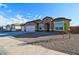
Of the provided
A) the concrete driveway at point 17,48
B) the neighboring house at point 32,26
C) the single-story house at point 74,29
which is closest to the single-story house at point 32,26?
the neighboring house at point 32,26

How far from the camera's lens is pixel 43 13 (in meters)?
5.20

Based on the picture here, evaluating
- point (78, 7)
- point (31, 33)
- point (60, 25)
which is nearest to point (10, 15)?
point (31, 33)

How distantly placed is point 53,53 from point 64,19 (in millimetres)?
693

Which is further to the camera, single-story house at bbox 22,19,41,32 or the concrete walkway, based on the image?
single-story house at bbox 22,19,41,32

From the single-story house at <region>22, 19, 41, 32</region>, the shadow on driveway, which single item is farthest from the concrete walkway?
the single-story house at <region>22, 19, 41, 32</region>

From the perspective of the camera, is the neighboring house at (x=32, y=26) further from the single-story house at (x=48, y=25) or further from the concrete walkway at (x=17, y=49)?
the concrete walkway at (x=17, y=49)

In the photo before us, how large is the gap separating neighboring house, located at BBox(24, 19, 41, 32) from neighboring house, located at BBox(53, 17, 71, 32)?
346 millimetres

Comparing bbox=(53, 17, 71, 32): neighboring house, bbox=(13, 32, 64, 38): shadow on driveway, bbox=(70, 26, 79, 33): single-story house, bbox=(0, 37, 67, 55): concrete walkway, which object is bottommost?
bbox=(0, 37, 67, 55): concrete walkway

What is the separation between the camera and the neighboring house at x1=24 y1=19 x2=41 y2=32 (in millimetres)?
5254

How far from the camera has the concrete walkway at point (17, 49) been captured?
511cm

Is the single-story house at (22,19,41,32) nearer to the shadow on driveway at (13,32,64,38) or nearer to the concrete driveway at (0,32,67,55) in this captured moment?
the shadow on driveway at (13,32,64,38)
